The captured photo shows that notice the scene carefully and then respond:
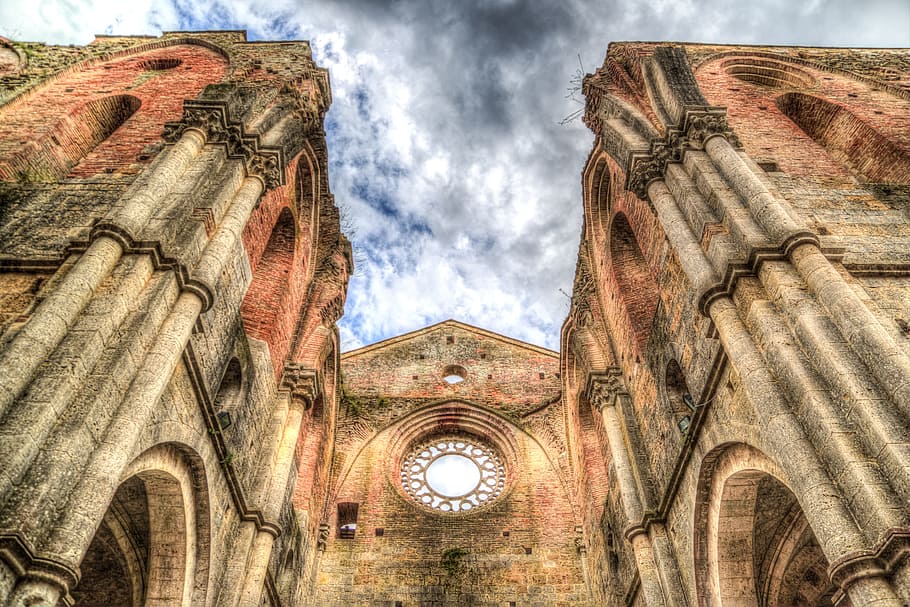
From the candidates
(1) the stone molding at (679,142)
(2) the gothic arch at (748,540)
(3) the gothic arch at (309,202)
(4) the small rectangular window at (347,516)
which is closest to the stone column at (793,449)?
(2) the gothic arch at (748,540)

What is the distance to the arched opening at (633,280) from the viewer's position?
1172cm

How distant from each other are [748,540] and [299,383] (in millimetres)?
7123

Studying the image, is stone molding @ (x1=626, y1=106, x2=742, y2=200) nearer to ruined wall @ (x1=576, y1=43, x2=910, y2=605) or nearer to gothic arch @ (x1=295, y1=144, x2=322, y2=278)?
ruined wall @ (x1=576, y1=43, x2=910, y2=605)

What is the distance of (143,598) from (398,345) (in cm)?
1234

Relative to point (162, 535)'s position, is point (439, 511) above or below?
above

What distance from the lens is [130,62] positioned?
13.7 meters

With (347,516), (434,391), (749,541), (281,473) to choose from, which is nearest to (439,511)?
(347,516)

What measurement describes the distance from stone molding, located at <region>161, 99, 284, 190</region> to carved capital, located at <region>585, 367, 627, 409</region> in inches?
260

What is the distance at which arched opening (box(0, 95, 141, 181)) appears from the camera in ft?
30.4

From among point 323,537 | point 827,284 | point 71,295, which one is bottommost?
point 71,295

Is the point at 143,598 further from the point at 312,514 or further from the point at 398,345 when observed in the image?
the point at 398,345

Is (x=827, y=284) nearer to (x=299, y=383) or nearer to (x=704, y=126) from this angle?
(x=704, y=126)

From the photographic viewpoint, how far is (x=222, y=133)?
348 inches

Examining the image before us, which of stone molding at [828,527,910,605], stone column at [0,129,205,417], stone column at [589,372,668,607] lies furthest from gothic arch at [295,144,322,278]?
stone molding at [828,527,910,605]
